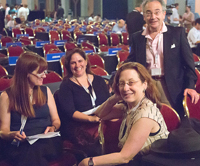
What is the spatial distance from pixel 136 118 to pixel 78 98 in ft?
3.68

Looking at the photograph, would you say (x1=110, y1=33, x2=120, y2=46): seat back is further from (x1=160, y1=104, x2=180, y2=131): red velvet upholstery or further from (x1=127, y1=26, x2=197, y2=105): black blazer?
(x1=160, y1=104, x2=180, y2=131): red velvet upholstery

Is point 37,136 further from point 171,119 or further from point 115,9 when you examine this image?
point 115,9

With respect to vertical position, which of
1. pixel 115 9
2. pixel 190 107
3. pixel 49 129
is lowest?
pixel 49 129

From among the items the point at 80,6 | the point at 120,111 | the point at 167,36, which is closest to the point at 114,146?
the point at 120,111

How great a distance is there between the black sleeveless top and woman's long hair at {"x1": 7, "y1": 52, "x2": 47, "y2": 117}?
0.15 ft

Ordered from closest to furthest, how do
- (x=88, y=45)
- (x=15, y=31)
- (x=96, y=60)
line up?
(x=96, y=60)
(x=88, y=45)
(x=15, y=31)

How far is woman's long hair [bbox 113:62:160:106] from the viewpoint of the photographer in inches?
74.9

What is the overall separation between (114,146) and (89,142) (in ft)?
1.78

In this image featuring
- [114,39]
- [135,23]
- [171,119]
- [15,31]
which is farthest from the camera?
[15,31]

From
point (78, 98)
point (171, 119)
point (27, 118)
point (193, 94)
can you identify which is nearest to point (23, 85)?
point (27, 118)

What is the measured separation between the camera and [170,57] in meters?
2.53

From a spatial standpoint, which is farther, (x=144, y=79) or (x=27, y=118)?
(x=27, y=118)

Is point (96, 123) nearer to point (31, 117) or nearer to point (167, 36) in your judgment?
point (31, 117)

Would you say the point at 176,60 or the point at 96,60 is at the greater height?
the point at 176,60
